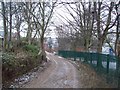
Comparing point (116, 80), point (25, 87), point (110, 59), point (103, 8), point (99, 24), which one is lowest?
point (25, 87)

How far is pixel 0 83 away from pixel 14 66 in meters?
2.51

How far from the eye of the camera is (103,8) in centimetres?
1747

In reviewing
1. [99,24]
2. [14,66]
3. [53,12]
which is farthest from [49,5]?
[14,66]

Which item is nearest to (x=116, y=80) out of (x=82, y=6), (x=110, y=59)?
(x=110, y=59)

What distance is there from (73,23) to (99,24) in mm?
9198

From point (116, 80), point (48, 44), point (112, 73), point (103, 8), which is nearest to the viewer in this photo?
point (116, 80)

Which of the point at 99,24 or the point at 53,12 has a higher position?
the point at 53,12

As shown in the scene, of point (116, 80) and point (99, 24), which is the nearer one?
point (116, 80)

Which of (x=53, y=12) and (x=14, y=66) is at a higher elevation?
(x=53, y=12)

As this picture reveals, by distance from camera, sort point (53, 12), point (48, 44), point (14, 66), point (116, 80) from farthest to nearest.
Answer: point (48, 44), point (53, 12), point (14, 66), point (116, 80)

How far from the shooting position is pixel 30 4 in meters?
23.5

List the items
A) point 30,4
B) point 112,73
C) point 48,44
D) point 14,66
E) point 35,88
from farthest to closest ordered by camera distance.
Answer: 1. point 48,44
2. point 30,4
3. point 14,66
4. point 35,88
5. point 112,73

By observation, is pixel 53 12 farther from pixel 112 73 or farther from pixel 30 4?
pixel 112 73

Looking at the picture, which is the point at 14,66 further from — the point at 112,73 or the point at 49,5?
the point at 49,5
